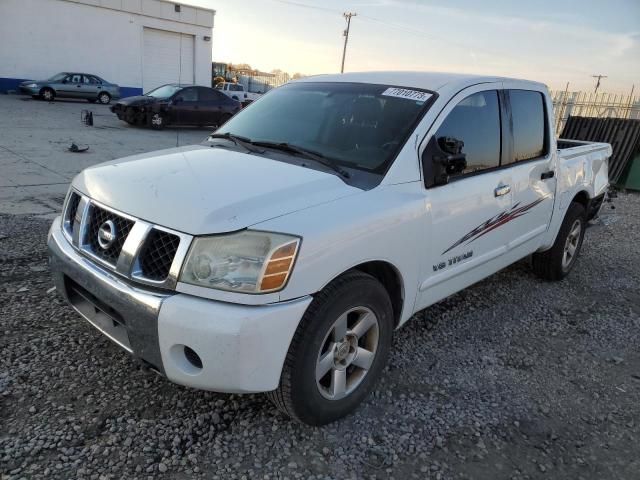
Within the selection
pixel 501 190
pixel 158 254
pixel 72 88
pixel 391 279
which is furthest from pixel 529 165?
pixel 72 88

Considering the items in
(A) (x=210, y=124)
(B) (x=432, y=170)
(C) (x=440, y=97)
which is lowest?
(A) (x=210, y=124)

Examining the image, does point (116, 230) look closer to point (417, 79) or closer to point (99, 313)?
point (99, 313)

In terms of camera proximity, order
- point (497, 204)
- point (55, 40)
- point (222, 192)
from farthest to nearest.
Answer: point (55, 40) < point (497, 204) < point (222, 192)

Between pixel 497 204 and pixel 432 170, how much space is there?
0.82 metres

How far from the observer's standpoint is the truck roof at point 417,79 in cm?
327

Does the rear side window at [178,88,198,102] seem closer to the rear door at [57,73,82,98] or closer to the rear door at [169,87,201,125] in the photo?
the rear door at [169,87,201,125]

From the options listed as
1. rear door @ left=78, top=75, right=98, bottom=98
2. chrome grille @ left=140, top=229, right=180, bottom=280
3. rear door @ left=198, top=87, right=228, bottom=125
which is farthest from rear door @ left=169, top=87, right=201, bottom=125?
chrome grille @ left=140, top=229, right=180, bottom=280

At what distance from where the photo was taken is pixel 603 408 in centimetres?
304

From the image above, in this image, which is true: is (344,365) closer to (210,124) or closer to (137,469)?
(137,469)

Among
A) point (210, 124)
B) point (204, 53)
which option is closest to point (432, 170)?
point (210, 124)

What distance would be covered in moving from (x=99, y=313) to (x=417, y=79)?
2.47 meters

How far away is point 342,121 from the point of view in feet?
10.6

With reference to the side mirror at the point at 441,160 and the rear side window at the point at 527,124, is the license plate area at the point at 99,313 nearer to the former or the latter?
the side mirror at the point at 441,160

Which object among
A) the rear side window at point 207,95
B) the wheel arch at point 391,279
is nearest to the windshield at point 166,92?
the rear side window at point 207,95
